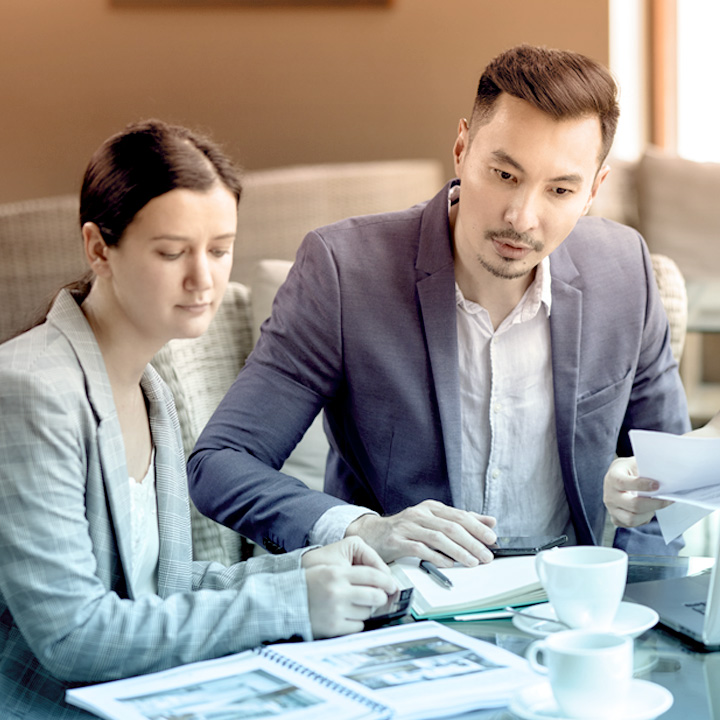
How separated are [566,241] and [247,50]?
7.01 feet

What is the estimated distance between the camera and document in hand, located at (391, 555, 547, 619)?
1.05m

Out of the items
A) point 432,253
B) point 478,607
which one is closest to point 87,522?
point 478,607

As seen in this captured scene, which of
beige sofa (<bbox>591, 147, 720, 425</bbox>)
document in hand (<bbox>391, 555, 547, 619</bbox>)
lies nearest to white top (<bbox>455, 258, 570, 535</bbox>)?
document in hand (<bbox>391, 555, 547, 619</bbox>)

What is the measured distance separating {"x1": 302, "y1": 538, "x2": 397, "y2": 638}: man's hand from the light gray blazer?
0.01m

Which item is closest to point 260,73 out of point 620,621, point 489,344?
point 489,344

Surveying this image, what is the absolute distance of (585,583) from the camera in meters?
0.86

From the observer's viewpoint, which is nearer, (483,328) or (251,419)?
(251,419)

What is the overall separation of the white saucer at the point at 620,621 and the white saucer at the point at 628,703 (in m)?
0.09

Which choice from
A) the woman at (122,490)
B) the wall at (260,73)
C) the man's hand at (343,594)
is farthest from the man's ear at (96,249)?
the wall at (260,73)

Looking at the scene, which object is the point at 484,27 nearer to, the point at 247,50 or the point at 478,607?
the point at 247,50

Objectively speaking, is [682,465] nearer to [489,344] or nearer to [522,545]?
[522,545]

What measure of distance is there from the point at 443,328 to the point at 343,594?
69cm

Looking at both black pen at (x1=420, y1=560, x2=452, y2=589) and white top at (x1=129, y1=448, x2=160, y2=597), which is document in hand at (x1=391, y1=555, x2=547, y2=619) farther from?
white top at (x1=129, y1=448, x2=160, y2=597)

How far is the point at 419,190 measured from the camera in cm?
326
